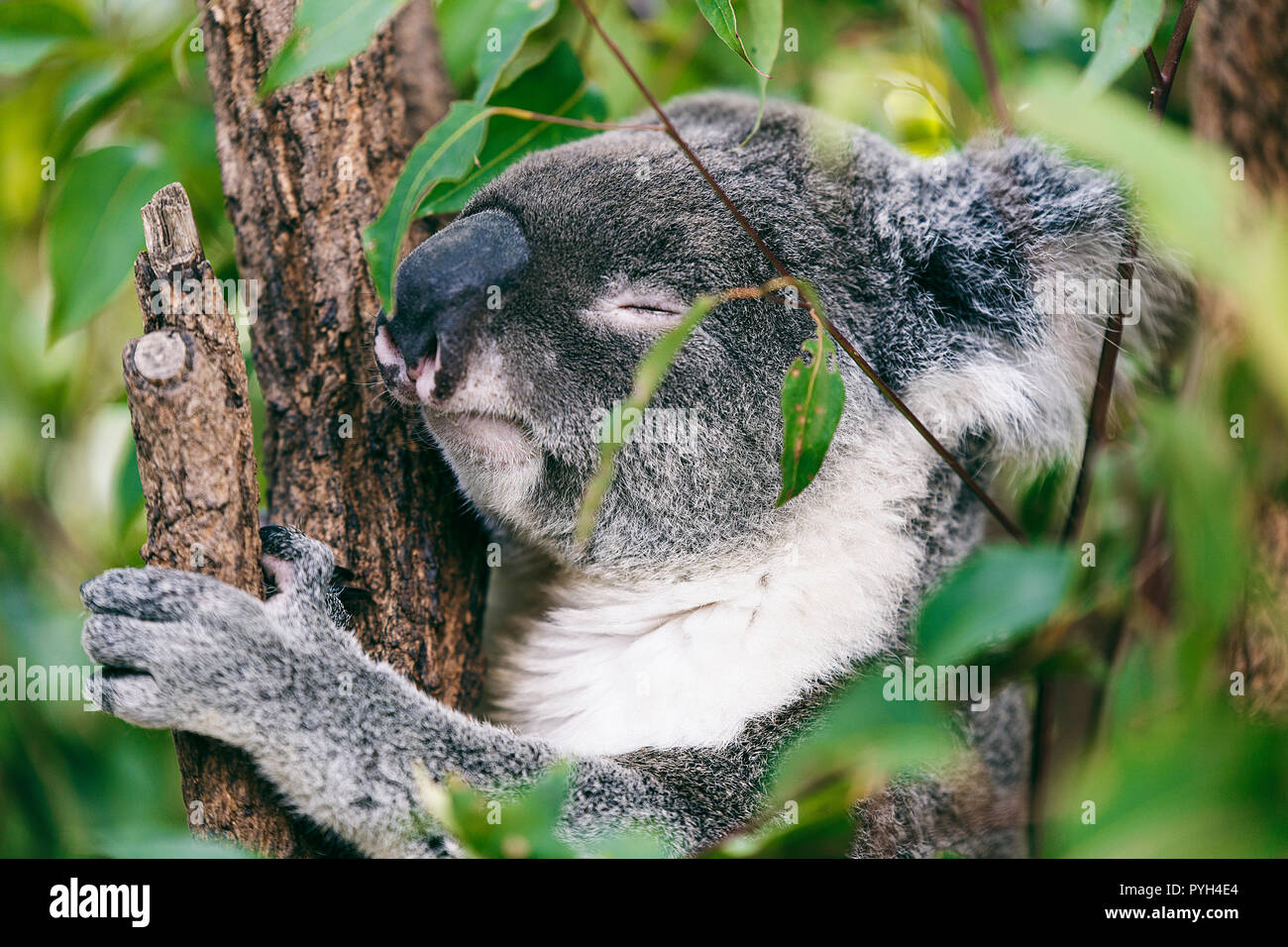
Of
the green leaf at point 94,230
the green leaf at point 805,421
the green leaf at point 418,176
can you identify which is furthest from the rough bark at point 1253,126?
the green leaf at point 94,230

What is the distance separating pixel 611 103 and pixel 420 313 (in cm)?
133

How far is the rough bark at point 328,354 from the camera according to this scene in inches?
81.2

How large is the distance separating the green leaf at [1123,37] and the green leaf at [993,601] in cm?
71

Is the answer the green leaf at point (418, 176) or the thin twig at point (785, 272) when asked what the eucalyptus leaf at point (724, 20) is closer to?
the thin twig at point (785, 272)

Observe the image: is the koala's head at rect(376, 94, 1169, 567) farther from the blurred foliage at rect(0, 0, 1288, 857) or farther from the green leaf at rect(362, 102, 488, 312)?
the blurred foliage at rect(0, 0, 1288, 857)

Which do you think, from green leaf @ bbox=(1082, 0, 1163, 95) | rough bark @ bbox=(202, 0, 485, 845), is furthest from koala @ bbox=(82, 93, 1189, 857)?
green leaf @ bbox=(1082, 0, 1163, 95)

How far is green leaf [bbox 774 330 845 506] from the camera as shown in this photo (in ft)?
5.19

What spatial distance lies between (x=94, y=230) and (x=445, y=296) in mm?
1032

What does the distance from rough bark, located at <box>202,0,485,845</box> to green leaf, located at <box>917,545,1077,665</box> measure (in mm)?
1067

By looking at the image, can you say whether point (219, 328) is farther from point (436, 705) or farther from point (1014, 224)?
point (1014, 224)

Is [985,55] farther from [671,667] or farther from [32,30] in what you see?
[32,30]
